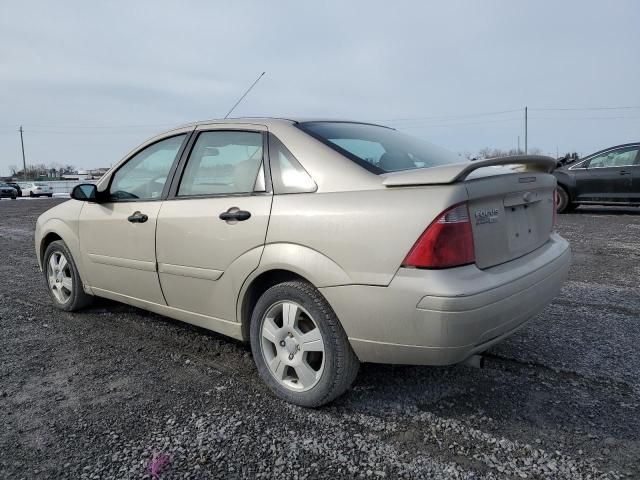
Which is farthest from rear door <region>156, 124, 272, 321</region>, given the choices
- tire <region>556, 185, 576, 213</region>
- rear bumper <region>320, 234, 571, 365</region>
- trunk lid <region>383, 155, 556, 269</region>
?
tire <region>556, 185, 576, 213</region>

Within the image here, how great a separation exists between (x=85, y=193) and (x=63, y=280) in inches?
39.7

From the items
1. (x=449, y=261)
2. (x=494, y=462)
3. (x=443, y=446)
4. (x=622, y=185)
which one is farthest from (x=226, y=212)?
(x=622, y=185)

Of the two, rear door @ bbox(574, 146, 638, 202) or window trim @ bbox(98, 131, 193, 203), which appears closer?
window trim @ bbox(98, 131, 193, 203)

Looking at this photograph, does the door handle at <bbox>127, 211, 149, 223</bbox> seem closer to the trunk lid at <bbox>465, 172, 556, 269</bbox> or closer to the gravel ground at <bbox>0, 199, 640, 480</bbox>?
the gravel ground at <bbox>0, 199, 640, 480</bbox>

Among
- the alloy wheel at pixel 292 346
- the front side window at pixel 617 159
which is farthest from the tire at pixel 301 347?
the front side window at pixel 617 159

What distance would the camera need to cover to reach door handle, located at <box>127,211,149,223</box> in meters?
3.39

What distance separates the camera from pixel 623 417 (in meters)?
2.46

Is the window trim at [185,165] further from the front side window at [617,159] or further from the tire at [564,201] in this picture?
the front side window at [617,159]

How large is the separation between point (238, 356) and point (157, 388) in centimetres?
61

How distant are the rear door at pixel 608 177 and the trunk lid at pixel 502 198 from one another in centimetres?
927

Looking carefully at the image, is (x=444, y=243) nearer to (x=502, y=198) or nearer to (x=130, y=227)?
(x=502, y=198)

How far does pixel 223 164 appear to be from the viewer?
3127 millimetres

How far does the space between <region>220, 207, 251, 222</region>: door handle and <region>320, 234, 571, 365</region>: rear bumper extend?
661 millimetres

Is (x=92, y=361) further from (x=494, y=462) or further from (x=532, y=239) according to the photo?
(x=532, y=239)
